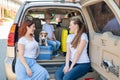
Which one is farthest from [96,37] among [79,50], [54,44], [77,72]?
[54,44]

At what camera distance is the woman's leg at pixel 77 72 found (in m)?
4.81

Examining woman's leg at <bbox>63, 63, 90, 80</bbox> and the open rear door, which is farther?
woman's leg at <bbox>63, 63, 90, 80</bbox>

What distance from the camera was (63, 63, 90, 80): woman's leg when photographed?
481 cm

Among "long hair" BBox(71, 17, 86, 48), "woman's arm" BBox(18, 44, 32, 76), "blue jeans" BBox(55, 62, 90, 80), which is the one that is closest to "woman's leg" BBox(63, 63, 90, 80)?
"blue jeans" BBox(55, 62, 90, 80)

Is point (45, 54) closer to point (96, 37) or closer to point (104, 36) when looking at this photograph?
point (96, 37)

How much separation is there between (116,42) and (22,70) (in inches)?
73.7

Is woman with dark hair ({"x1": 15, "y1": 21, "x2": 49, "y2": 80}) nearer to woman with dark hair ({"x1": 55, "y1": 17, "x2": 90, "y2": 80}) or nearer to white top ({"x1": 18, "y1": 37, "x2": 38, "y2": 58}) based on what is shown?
white top ({"x1": 18, "y1": 37, "x2": 38, "y2": 58})

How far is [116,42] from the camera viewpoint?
11.5ft

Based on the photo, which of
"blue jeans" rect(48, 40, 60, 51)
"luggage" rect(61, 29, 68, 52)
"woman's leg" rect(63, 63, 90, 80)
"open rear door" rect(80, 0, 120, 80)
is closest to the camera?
"open rear door" rect(80, 0, 120, 80)

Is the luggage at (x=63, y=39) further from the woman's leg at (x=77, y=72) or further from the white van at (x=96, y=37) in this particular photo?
the woman's leg at (x=77, y=72)

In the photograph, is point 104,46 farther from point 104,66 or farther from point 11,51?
point 11,51

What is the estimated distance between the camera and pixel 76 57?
4.92m

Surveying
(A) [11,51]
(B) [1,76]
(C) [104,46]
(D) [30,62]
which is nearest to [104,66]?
(C) [104,46]

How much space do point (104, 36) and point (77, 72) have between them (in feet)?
3.28
